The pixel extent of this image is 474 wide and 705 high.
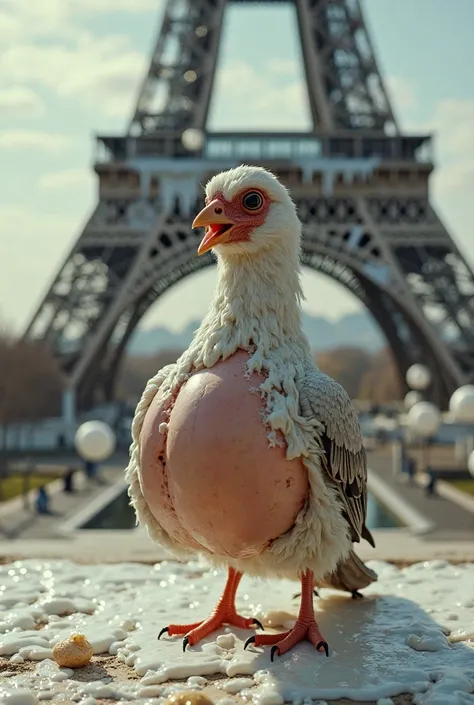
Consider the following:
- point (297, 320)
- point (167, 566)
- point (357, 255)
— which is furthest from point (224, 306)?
point (357, 255)

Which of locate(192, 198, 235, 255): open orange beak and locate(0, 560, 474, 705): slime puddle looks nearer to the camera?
locate(0, 560, 474, 705): slime puddle

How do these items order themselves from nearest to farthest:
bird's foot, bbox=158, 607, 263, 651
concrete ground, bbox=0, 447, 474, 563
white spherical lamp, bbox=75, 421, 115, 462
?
bird's foot, bbox=158, 607, 263, 651 < concrete ground, bbox=0, 447, 474, 563 < white spherical lamp, bbox=75, 421, 115, 462

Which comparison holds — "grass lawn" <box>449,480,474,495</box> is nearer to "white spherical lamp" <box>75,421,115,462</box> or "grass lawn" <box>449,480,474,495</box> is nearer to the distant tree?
"white spherical lamp" <box>75,421,115,462</box>

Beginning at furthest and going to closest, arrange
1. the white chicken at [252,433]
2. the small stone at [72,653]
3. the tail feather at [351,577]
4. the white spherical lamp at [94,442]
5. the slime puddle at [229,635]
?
the white spherical lamp at [94,442] → the tail feather at [351,577] → the small stone at [72,653] → the white chicken at [252,433] → the slime puddle at [229,635]

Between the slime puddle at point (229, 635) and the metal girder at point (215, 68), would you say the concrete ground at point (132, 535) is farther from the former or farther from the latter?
the metal girder at point (215, 68)

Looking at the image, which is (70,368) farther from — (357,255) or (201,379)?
(201,379)

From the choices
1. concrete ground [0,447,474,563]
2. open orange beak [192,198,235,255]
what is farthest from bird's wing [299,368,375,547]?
concrete ground [0,447,474,563]

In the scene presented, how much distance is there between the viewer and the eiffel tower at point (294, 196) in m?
25.8

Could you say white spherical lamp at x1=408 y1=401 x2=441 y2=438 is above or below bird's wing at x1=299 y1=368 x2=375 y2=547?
above

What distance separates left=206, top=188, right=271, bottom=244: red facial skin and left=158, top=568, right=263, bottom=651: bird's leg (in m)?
2.07

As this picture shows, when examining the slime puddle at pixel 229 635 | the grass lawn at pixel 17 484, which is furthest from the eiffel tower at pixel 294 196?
the slime puddle at pixel 229 635

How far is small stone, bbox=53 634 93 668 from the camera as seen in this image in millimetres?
4508

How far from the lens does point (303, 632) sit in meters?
4.69

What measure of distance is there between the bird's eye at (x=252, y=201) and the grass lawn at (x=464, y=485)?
49.6 ft
